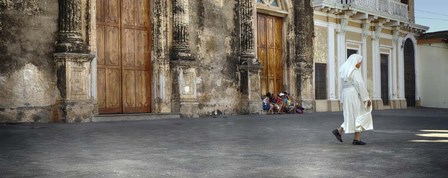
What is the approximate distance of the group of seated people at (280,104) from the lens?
1919 cm

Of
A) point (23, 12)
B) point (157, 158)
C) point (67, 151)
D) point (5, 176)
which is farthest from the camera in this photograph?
point (23, 12)

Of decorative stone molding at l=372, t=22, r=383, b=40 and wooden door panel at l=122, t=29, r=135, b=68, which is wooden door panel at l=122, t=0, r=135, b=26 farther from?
decorative stone molding at l=372, t=22, r=383, b=40

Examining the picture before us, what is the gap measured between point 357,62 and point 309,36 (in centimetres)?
1427

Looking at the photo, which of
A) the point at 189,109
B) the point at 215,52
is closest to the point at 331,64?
the point at 215,52

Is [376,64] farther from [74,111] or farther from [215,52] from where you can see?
[74,111]

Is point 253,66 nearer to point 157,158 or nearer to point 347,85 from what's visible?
point 347,85

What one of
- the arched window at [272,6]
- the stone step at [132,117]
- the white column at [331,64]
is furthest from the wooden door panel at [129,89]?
the white column at [331,64]

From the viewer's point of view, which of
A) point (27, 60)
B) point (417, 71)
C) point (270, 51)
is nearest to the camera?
point (27, 60)

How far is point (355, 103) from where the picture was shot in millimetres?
7715

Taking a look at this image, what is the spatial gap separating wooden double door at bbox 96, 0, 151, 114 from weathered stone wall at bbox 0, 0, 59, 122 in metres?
1.71

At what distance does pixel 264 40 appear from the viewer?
20469mm

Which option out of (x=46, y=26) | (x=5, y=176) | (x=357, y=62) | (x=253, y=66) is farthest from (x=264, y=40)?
(x=5, y=176)

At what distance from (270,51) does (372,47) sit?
776cm

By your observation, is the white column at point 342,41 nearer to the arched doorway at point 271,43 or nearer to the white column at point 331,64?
the white column at point 331,64
